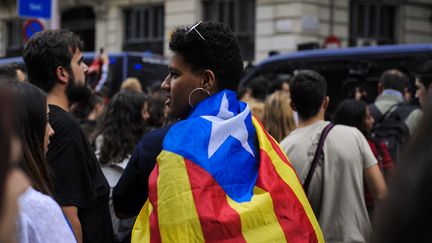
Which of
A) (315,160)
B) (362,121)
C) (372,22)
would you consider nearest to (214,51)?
(315,160)

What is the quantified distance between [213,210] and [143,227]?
0.29m

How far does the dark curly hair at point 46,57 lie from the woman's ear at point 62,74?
1 cm

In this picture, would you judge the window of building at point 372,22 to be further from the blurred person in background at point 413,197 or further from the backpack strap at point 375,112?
the blurred person in background at point 413,197

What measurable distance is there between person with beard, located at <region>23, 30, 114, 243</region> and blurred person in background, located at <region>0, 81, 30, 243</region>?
1794 millimetres

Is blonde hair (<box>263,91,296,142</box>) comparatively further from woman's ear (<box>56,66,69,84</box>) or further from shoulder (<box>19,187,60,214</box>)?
shoulder (<box>19,187,60,214</box>)

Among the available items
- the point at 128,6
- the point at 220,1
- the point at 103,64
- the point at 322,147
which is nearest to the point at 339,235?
the point at 322,147

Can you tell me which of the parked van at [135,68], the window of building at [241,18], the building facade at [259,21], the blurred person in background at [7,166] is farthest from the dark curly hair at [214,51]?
the window of building at [241,18]

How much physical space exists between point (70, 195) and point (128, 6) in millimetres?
20188

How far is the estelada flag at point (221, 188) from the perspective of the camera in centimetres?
234

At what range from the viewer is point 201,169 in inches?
94.9

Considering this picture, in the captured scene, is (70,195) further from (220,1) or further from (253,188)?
(220,1)

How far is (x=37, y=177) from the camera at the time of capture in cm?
243

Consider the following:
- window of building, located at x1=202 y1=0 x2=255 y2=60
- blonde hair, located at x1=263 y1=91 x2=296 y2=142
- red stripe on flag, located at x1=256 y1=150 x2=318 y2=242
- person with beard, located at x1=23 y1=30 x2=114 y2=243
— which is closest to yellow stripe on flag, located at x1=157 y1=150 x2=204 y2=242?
red stripe on flag, located at x1=256 y1=150 x2=318 y2=242

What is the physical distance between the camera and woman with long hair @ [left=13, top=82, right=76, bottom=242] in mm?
2023
